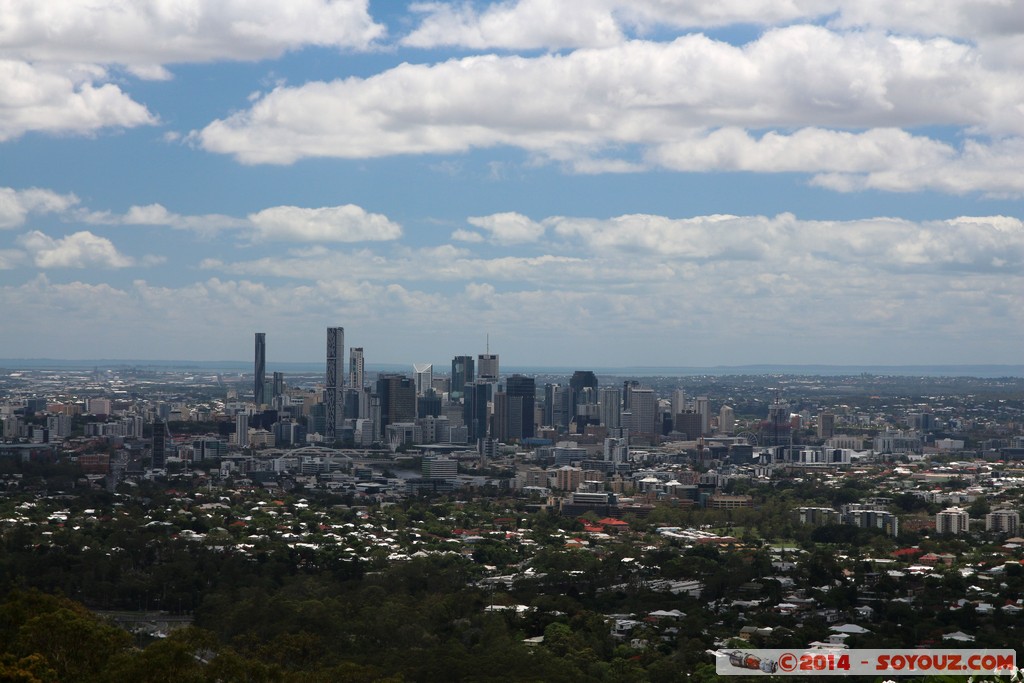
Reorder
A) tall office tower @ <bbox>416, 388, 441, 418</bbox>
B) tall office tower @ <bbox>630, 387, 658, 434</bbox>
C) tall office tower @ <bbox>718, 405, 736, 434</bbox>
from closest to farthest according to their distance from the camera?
1. tall office tower @ <bbox>718, 405, 736, 434</bbox>
2. tall office tower @ <bbox>630, 387, 658, 434</bbox>
3. tall office tower @ <bbox>416, 388, 441, 418</bbox>

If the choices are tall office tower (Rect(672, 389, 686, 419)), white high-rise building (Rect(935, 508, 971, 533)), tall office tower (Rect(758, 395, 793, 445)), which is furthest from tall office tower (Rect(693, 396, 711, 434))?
white high-rise building (Rect(935, 508, 971, 533))

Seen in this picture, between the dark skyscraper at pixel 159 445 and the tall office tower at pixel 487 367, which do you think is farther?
the tall office tower at pixel 487 367

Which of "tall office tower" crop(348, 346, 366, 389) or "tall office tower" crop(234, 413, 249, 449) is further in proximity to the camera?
"tall office tower" crop(348, 346, 366, 389)

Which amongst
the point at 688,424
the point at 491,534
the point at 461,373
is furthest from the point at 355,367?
the point at 491,534

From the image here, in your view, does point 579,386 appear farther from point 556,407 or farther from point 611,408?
point 611,408

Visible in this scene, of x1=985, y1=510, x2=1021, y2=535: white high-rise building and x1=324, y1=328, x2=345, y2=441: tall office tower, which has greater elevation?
x1=324, y1=328, x2=345, y2=441: tall office tower

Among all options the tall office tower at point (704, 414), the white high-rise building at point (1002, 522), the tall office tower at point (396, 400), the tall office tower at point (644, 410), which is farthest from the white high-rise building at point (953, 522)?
the tall office tower at point (396, 400)

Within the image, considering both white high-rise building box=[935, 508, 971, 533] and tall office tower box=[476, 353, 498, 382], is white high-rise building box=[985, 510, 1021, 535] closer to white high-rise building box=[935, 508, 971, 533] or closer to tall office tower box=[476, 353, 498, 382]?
white high-rise building box=[935, 508, 971, 533]

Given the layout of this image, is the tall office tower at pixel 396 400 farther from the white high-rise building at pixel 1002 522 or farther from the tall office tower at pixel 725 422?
the white high-rise building at pixel 1002 522
